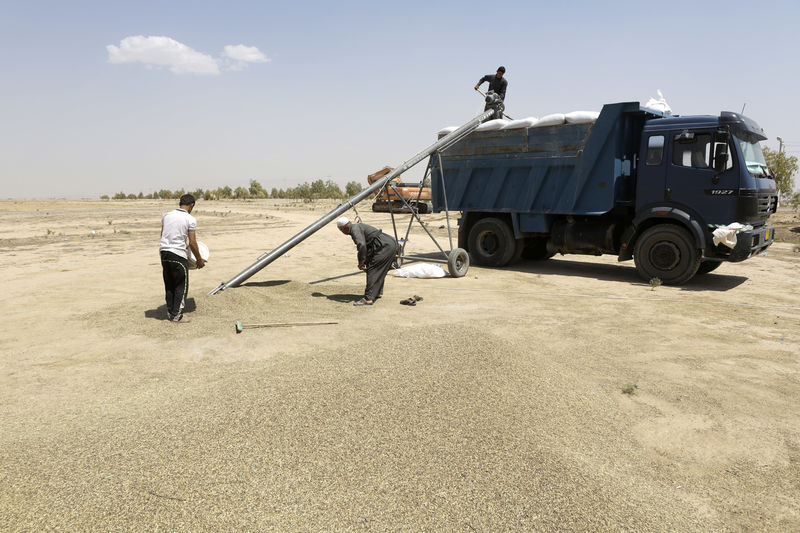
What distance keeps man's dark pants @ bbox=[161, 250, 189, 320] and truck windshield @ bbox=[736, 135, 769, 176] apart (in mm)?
8894

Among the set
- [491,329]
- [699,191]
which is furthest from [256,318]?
[699,191]

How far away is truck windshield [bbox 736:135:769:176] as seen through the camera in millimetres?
9078

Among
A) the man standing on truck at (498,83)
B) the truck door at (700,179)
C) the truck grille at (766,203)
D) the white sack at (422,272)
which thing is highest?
the man standing on truck at (498,83)

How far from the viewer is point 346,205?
9.76 m

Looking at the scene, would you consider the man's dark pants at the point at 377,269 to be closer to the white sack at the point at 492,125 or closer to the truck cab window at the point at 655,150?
the white sack at the point at 492,125

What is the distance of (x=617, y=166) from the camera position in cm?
1014

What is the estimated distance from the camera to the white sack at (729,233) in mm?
8789

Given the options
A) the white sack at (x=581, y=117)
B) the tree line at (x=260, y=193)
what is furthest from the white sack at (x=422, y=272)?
the tree line at (x=260, y=193)

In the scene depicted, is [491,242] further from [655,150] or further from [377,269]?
[377,269]

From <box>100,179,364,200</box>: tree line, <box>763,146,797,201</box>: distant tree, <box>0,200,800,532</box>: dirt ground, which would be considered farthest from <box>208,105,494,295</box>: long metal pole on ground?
<box>100,179,364,200</box>: tree line

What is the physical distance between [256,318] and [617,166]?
23.4 feet

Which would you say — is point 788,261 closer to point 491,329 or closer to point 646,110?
point 646,110

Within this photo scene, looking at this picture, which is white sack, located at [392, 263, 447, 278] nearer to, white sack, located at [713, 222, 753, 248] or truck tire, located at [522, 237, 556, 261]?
truck tire, located at [522, 237, 556, 261]

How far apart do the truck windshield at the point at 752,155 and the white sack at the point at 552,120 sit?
300 centimetres
